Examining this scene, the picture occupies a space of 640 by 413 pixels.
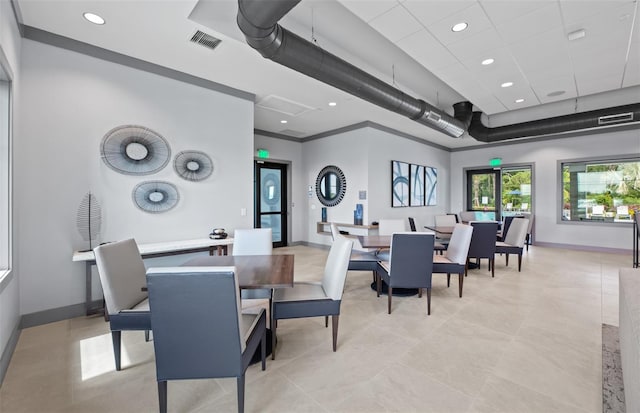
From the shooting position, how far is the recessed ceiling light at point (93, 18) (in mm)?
2828

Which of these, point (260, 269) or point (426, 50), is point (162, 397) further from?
point (426, 50)

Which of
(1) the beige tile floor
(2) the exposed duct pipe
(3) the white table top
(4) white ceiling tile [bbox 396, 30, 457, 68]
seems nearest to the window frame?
(1) the beige tile floor

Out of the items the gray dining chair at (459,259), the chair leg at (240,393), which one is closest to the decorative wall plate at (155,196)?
the chair leg at (240,393)

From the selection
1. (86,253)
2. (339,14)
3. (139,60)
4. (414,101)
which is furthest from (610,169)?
(86,253)

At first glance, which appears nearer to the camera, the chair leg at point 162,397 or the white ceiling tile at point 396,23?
the chair leg at point 162,397

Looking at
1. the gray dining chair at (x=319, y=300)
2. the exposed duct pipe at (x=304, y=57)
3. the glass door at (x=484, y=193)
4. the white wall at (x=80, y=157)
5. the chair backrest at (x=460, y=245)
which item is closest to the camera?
the exposed duct pipe at (x=304, y=57)

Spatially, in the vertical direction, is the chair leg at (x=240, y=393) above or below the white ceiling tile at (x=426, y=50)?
below

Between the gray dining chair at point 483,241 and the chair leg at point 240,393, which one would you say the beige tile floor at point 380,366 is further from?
the gray dining chair at point 483,241

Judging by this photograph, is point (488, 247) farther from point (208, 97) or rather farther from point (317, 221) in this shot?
point (208, 97)

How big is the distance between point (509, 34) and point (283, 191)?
5.73 m

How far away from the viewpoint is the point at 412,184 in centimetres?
781

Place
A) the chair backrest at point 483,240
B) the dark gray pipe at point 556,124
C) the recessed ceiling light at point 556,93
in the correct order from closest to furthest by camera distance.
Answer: the chair backrest at point 483,240
the recessed ceiling light at point 556,93
the dark gray pipe at point 556,124

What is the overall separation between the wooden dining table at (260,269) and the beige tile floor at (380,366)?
733 millimetres

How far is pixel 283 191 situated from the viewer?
7.78 metres
